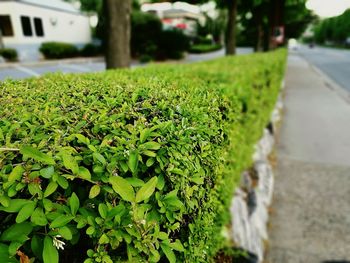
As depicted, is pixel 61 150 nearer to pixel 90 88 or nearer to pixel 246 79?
pixel 90 88

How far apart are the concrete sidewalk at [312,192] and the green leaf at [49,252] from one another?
3336 mm

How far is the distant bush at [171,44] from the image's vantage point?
1014 inches

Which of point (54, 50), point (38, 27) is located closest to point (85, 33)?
point (38, 27)

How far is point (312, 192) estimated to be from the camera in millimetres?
5168

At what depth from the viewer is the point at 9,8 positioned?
73.6ft

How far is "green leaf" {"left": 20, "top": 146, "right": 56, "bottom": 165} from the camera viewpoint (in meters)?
1.07

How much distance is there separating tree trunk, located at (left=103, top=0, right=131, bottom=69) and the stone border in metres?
3.45

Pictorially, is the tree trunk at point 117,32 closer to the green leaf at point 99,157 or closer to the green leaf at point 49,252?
the green leaf at point 99,157

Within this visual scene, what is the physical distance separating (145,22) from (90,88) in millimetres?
24495

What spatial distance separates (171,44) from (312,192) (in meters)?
22.7

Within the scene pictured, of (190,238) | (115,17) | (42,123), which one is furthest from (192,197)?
(115,17)

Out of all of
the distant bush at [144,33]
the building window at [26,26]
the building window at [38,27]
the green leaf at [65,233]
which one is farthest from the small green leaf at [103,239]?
the building window at [38,27]

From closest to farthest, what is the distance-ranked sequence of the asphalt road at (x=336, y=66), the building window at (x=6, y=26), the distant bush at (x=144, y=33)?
1. the asphalt road at (x=336, y=66)
2. the building window at (x=6, y=26)
3. the distant bush at (x=144, y=33)

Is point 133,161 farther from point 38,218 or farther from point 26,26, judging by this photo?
point 26,26
